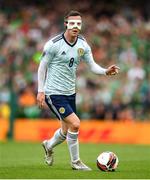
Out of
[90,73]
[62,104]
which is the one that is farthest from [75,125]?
[90,73]

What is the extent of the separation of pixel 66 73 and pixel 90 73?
1328 centimetres

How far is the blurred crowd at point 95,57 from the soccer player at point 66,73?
1187 centimetres

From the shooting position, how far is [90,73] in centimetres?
2569

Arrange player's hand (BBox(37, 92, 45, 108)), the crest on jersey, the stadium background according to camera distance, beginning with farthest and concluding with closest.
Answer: the stadium background → the crest on jersey → player's hand (BBox(37, 92, 45, 108))

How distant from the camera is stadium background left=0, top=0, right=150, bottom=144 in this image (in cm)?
2441

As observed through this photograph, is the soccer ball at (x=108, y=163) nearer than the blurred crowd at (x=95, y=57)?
Yes

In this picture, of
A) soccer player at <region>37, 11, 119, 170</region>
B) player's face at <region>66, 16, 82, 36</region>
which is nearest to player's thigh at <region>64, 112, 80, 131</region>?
soccer player at <region>37, 11, 119, 170</region>

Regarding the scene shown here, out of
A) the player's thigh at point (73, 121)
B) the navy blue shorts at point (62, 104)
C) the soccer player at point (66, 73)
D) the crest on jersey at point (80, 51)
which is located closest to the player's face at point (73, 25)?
the soccer player at point (66, 73)

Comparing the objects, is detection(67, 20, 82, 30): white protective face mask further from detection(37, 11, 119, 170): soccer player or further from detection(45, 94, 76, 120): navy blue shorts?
detection(45, 94, 76, 120): navy blue shorts

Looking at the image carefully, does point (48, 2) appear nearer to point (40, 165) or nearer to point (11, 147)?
point (11, 147)

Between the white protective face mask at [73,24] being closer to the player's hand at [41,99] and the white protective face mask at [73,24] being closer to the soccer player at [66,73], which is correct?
the soccer player at [66,73]

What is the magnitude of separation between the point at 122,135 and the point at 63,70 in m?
12.3

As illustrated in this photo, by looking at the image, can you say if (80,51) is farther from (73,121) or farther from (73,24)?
(73,121)

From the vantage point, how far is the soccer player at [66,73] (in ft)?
40.1
